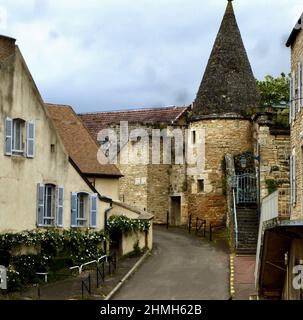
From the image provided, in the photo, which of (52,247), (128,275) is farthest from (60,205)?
(128,275)

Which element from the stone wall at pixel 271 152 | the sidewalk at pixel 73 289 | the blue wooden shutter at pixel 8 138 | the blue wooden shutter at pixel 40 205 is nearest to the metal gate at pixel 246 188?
the stone wall at pixel 271 152

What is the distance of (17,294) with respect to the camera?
2955 cm

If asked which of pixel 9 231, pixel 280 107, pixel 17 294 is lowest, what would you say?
pixel 17 294

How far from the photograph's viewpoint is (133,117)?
5159 cm

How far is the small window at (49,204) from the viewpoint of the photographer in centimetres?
3391

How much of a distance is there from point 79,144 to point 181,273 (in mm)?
9395

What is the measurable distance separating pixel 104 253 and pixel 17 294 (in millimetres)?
7214

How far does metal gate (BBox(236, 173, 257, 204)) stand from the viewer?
41.0 m

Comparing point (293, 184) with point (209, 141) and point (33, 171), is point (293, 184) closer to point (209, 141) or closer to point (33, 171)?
point (33, 171)
